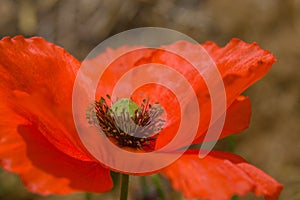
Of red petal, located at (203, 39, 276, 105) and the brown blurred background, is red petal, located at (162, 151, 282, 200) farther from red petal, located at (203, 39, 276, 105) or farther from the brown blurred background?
the brown blurred background

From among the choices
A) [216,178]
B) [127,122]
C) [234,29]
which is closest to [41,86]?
[127,122]

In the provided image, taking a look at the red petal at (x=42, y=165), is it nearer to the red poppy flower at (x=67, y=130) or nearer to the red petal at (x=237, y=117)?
the red poppy flower at (x=67, y=130)

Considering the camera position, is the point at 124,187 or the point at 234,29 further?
the point at 234,29

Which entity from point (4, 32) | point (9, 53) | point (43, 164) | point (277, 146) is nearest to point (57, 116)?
point (43, 164)

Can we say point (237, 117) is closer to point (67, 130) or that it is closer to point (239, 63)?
point (239, 63)

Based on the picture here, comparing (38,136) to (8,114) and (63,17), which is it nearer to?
(8,114)

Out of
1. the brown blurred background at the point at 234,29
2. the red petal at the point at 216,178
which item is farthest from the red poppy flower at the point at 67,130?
the brown blurred background at the point at 234,29

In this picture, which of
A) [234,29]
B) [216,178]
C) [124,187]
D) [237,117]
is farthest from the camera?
[234,29]
